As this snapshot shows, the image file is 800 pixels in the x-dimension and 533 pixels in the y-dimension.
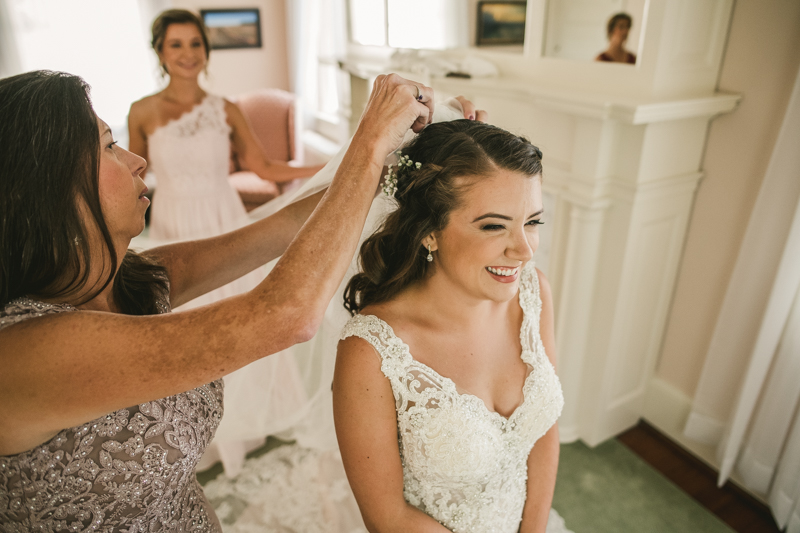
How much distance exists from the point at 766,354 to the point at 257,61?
5830mm

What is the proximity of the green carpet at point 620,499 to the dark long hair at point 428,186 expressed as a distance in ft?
5.11

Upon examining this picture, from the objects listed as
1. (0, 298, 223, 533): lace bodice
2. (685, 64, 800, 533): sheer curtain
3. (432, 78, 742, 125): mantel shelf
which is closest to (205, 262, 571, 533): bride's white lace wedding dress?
(0, 298, 223, 533): lace bodice

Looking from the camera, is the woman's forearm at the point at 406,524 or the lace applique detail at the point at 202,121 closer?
the woman's forearm at the point at 406,524

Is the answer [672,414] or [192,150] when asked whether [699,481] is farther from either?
[192,150]

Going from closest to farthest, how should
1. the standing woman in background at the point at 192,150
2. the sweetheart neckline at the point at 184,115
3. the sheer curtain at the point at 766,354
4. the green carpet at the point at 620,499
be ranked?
the sheer curtain at the point at 766,354 → the green carpet at the point at 620,499 → the standing woman in background at the point at 192,150 → the sweetheart neckline at the point at 184,115

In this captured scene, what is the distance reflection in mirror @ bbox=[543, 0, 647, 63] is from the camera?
217 cm

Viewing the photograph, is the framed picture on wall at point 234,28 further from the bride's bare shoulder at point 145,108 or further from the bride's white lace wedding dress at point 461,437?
the bride's white lace wedding dress at point 461,437

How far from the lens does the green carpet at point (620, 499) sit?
231 centimetres

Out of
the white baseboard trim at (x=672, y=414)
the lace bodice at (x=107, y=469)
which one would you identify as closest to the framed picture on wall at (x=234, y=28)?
the white baseboard trim at (x=672, y=414)

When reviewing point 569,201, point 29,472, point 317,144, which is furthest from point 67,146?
point 317,144

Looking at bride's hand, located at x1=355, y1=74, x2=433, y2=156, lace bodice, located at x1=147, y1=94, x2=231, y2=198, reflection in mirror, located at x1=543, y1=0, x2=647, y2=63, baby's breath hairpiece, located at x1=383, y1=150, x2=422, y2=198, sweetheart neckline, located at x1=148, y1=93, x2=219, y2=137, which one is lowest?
lace bodice, located at x1=147, y1=94, x2=231, y2=198

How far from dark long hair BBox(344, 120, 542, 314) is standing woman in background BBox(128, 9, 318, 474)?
3.80 ft

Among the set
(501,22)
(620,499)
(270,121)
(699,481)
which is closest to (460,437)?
Answer: (620,499)

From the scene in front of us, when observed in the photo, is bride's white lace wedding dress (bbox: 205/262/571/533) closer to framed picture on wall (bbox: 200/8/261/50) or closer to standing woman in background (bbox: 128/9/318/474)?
standing woman in background (bbox: 128/9/318/474)
